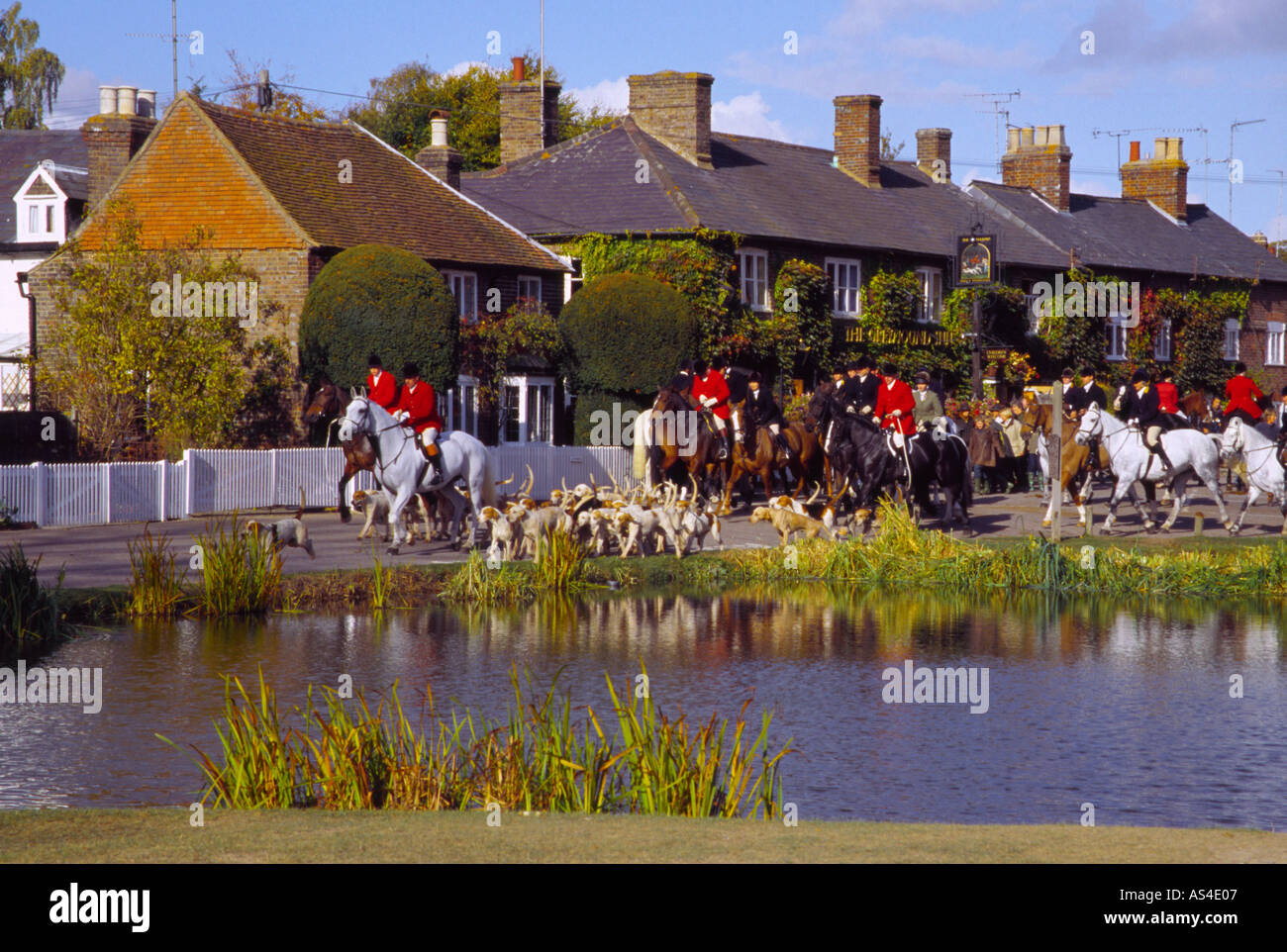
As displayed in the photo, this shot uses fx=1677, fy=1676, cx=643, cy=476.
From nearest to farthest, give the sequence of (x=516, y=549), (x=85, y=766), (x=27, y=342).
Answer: (x=85, y=766) < (x=516, y=549) < (x=27, y=342)

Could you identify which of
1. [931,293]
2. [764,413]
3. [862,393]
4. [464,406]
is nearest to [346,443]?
[862,393]

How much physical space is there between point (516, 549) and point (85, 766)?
37.6 feet

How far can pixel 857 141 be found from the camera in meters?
51.8

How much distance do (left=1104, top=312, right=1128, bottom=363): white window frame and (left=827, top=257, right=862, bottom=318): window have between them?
1141 cm

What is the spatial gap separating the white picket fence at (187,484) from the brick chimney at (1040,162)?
29.8 meters

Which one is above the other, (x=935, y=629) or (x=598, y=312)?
(x=598, y=312)

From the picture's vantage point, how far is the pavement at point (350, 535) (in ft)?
69.5

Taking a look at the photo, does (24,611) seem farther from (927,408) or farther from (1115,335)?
(1115,335)

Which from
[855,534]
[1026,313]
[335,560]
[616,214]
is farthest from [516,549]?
[1026,313]

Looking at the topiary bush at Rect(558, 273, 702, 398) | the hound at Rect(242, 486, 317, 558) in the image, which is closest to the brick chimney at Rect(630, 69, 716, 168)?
the topiary bush at Rect(558, 273, 702, 398)

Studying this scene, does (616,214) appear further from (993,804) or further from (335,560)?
(993,804)

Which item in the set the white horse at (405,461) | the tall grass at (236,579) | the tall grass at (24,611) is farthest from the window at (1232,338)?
the tall grass at (24,611)

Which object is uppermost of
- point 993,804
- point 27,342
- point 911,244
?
point 911,244

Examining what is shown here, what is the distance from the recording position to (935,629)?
1738cm
